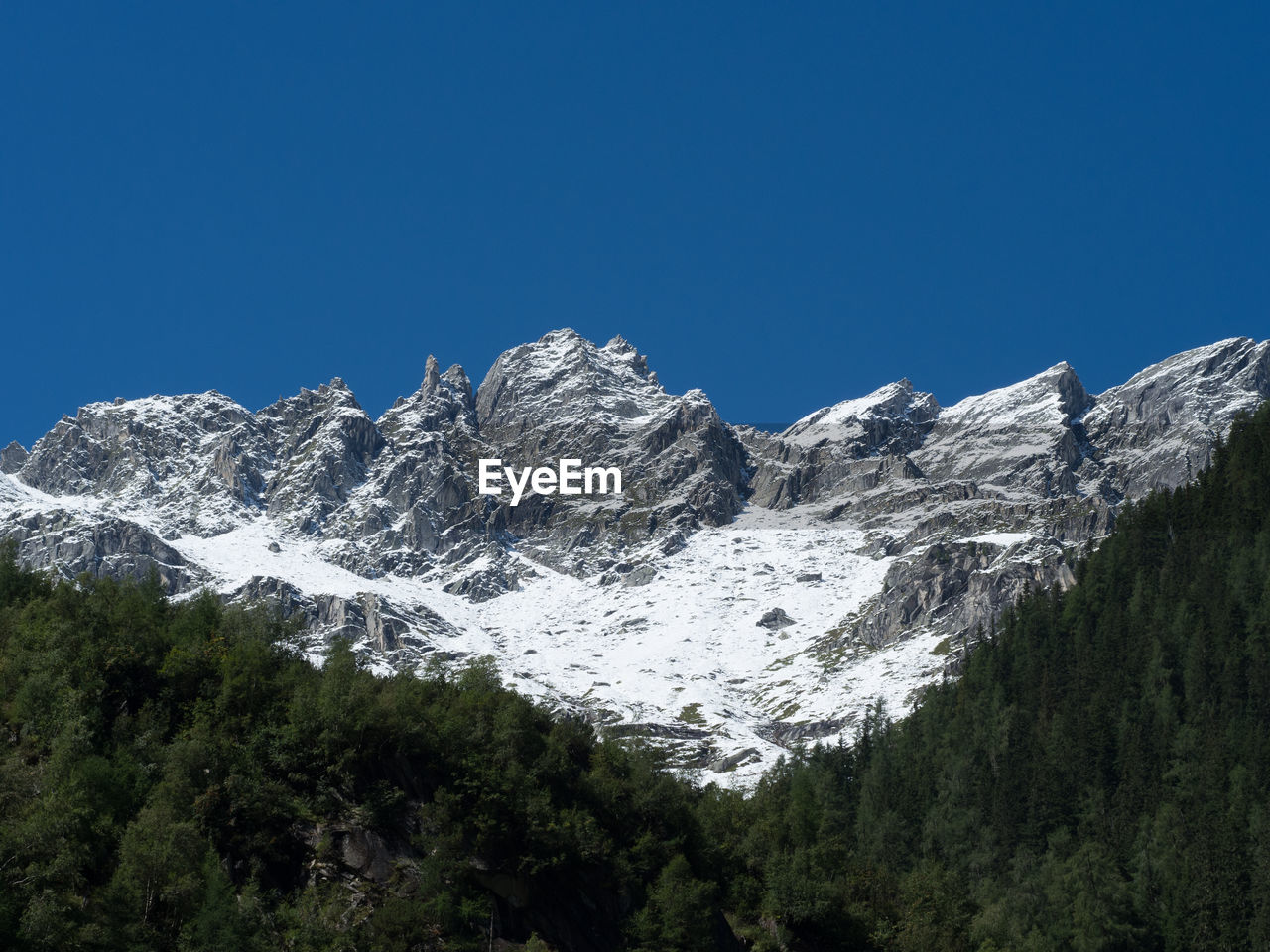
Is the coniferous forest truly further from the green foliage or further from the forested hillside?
the forested hillside

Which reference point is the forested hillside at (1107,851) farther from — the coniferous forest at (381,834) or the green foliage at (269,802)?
the green foliage at (269,802)

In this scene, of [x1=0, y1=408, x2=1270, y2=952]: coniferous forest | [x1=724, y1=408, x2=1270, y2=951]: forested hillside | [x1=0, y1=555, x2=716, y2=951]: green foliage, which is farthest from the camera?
[x1=724, y1=408, x2=1270, y2=951]: forested hillside

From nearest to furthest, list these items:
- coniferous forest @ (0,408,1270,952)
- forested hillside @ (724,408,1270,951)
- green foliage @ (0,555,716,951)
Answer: green foliage @ (0,555,716,951) < coniferous forest @ (0,408,1270,952) < forested hillside @ (724,408,1270,951)

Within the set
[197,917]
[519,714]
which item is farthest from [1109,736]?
[197,917]

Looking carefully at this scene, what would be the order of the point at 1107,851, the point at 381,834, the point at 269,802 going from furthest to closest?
the point at 1107,851 → the point at 381,834 → the point at 269,802

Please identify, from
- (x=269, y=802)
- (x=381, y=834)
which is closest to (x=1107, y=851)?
(x=381, y=834)

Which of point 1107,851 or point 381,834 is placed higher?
point 1107,851

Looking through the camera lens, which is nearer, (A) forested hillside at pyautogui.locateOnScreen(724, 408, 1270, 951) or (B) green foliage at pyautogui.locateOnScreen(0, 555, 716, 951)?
(B) green foliage at pyautogui.locateOnScreen(0, 555, 716, 951)

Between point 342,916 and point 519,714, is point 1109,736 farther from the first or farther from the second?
point 342,916

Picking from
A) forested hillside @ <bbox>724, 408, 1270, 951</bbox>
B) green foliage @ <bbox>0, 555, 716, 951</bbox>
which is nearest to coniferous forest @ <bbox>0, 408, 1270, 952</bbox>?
green foliage @ <bbox>0, 555, 716, 951</bbox>

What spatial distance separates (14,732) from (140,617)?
2222 cm

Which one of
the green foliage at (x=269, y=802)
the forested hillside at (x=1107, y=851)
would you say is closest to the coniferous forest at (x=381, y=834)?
the green foliage at (x=269, y=802)

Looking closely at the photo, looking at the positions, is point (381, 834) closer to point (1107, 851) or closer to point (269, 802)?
point (269, 802)

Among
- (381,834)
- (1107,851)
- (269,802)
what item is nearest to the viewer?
(269,802)
